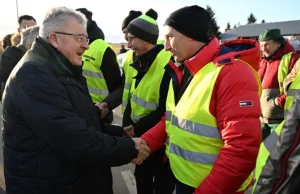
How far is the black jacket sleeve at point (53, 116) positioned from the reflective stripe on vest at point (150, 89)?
3.68 feet

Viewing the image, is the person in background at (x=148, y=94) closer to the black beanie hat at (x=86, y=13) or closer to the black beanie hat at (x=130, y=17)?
the black beanie hat at (x=86, y=13)

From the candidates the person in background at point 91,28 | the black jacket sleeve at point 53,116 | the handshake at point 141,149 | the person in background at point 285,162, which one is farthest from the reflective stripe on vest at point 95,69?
the person in background at point 285,162

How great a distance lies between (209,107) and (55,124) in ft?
2.99

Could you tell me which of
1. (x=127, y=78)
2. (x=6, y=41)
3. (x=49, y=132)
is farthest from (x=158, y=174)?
(x=6, y=41)

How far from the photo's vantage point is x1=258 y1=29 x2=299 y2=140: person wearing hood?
4.26 meters

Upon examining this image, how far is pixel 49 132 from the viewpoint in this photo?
175 cm

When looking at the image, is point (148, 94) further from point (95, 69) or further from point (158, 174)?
point (95, 69)

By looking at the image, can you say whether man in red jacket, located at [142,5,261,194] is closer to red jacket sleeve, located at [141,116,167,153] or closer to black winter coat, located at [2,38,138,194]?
red jacket sleeve, located at [141,116,167,153]

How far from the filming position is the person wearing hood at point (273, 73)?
426cm

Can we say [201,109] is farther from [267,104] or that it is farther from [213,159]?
[267,104]

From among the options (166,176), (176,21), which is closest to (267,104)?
(166,176)

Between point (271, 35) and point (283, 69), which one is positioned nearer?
point (283, 69)

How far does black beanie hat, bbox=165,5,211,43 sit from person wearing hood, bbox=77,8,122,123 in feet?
5.51

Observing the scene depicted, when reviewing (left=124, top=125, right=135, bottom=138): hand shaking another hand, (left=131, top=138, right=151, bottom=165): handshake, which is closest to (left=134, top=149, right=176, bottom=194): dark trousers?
(left=124, top=125, right=135, bottom=138): hand shaking another hand
